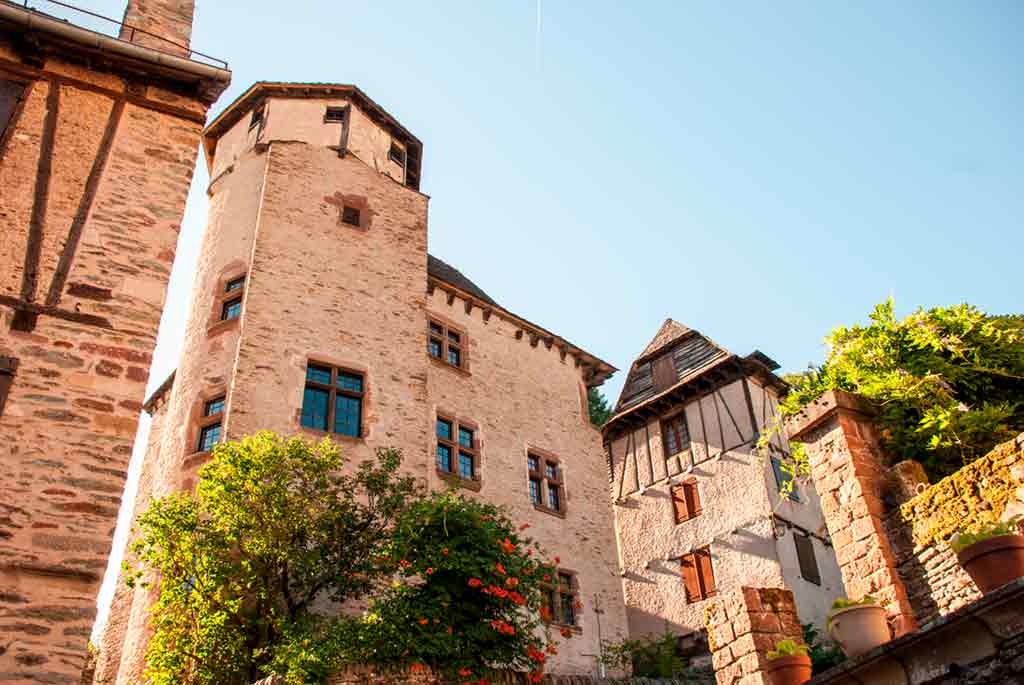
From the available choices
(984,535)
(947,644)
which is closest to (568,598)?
(947,644)

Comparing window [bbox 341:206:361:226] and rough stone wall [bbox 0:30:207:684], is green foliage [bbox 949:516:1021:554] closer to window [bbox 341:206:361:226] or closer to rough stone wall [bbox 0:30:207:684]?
rough stone wall [bbox 0:30:207:684]

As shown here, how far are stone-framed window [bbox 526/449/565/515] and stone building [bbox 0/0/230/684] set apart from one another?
31.1 ft

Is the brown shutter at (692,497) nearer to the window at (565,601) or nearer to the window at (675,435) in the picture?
the window at (675,435)

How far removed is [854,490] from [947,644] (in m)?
2.50

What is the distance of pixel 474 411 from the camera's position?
602 inches

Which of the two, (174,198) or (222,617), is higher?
(174,198)

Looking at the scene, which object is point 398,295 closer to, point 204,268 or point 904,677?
point 204,268

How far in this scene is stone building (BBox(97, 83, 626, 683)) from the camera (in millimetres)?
12273

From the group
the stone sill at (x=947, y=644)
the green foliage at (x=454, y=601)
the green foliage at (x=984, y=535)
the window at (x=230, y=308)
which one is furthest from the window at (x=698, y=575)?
the green foliage at (x=984, y=535)

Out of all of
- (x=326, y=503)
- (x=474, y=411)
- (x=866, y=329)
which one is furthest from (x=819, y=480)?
(x=474, y=411)

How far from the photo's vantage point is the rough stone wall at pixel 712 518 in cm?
1549

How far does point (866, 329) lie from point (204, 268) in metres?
11.0

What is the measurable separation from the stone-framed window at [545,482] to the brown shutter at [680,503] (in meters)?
2.98

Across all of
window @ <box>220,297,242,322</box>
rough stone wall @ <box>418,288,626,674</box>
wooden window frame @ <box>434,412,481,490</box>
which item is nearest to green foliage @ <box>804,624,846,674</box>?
rough stone wall @ <box>418,288,626,674</box>
